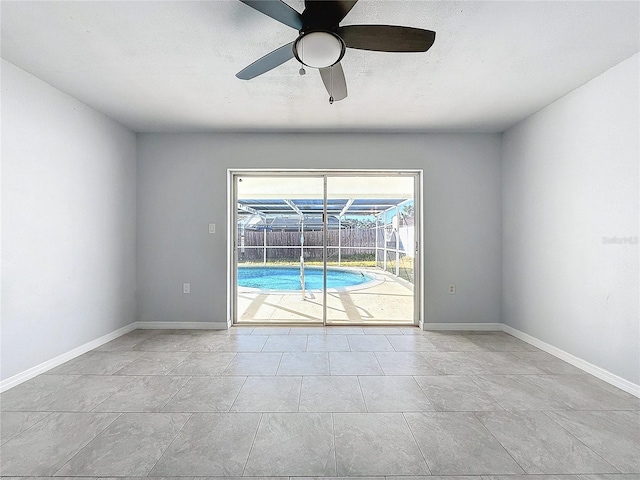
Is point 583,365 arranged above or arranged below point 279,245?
below

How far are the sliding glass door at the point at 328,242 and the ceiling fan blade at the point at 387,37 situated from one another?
2.30m

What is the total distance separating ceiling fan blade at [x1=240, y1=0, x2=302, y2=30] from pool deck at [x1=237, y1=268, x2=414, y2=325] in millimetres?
3351

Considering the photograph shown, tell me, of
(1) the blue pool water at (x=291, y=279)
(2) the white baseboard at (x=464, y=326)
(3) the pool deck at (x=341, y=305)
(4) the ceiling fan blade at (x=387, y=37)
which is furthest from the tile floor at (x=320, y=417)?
(4) the ceiling fan blade at (x=387, y=37)

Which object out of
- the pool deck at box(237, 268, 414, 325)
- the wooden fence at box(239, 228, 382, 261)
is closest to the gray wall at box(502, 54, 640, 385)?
the pool deck at box(237, 268, 414, 325)

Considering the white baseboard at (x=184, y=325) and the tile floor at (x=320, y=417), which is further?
the white baseboard at (x=184, y=325)

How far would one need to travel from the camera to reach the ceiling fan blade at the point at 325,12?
149 cm

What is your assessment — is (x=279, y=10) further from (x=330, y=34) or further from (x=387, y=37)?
(x=387, y=37)

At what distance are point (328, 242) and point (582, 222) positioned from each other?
8.59 ft

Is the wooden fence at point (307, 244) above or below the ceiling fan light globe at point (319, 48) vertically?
below

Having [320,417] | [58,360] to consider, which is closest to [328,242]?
[320,417]

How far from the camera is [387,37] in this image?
1.67 meters

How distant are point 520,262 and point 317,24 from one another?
10.9 feet

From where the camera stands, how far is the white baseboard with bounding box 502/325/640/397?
2.29m

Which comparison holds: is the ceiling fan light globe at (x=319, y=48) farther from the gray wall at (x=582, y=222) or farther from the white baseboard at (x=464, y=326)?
the white baseboard at (x=464, y=326)
